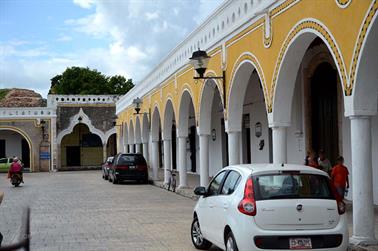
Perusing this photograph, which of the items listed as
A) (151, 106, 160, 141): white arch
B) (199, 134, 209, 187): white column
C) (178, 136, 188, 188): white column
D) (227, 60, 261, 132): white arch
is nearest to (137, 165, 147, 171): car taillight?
(151, 106, 160, 141): white arch

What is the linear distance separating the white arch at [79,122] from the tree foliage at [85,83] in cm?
2010

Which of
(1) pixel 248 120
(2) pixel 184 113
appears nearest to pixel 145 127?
(2) pixel 184 113

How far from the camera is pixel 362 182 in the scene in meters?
8.48

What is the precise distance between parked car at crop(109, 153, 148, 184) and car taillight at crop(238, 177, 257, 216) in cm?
2039

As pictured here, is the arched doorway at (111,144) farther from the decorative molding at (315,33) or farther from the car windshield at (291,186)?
the car windshield at (291,186)

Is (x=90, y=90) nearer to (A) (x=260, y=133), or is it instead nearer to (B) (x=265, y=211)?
(A) (x=260, y=133)

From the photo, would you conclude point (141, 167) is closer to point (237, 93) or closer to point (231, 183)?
point (237, 93)

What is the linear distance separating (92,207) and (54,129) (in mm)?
30903

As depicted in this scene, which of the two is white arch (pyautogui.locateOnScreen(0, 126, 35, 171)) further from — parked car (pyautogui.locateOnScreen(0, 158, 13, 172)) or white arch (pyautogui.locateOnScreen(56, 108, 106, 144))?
white arch (pyautogui.locateOnScreen(56, 108, 106, 144))

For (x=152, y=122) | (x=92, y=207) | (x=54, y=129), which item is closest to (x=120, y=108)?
(x=54, y=129)

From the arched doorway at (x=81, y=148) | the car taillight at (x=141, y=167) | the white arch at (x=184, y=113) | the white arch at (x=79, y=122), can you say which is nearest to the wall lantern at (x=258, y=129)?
the white arch at (x=184, y=113)

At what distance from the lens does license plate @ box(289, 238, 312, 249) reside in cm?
687

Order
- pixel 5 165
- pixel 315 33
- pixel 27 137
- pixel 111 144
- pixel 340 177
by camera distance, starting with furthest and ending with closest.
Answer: pixel 111 144 < pixel 27 137 < pixel 5 165 < pixel 340 177 < pixel 315 33

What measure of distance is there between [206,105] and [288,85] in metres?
6.25
